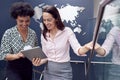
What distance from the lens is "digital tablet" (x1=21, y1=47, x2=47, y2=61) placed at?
2.89 m

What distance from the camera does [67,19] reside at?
469cm

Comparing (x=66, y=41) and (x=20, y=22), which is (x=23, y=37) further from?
(x=66, y=41)

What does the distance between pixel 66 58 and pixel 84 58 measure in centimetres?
179

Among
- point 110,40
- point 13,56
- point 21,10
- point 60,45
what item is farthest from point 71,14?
point 110,40

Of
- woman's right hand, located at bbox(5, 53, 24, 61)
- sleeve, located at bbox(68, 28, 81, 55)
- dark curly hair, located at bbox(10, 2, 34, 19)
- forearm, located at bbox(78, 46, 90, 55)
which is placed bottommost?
woman's right hand, located at bbox(5, 53, 24, 61)

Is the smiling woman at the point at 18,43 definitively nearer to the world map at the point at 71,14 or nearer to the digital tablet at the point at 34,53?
the digital tablet at the point at 34,53

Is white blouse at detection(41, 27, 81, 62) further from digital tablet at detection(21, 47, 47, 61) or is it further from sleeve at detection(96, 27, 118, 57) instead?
sleeve at detection(96, 27, 118, 57)

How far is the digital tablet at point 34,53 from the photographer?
9.48ft

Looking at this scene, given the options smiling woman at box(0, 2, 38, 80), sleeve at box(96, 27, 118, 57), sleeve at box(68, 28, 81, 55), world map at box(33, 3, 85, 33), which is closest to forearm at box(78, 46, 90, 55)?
sleeve at box(68, 28, 81, 55)

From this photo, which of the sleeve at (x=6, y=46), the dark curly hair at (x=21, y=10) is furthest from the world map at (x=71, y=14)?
the sleeve at (x=6, y=46)

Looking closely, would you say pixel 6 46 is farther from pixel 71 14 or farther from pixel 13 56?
pixel 71 14

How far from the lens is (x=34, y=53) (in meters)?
2.95

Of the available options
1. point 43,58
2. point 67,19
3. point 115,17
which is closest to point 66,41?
point 43,58

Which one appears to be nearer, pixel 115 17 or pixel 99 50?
pixel 115 17
